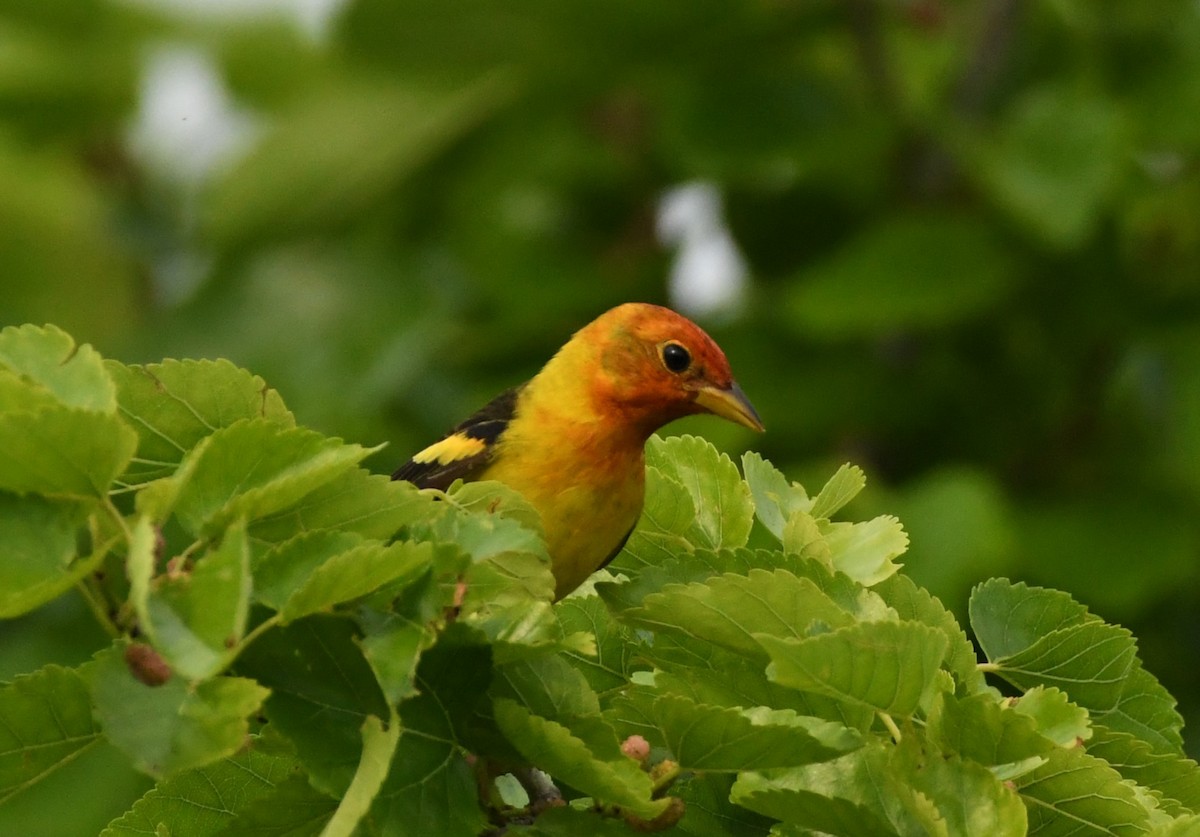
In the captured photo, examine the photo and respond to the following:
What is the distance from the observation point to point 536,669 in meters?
2.23

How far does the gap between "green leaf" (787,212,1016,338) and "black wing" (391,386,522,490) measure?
8.57 ft

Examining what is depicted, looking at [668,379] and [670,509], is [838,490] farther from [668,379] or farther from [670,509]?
[668,379]

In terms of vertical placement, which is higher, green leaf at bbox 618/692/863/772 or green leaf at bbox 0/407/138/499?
green leaf at bbox 0/407/138/499

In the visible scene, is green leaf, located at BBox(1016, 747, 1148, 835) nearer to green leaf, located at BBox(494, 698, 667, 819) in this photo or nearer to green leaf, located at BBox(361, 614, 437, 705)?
green leaf, located at BBox(494, 698, 667, 819)

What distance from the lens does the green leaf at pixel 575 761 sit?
83.4 inches

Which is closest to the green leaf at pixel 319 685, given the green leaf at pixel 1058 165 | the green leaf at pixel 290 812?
the green leaf at pixel 290 812

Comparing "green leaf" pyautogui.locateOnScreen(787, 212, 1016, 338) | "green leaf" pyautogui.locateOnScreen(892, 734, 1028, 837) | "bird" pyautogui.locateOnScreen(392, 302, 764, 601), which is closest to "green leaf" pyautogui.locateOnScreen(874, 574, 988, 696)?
"green leaf" pyautogui.locateOnScreen(892, 734, 1028, 837)

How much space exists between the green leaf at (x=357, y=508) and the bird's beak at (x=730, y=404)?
2109 mm

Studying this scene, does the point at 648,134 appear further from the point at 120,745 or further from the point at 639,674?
the point at 120,745

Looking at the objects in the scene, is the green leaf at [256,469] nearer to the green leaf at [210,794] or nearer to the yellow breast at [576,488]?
the green leaf at [210,794]

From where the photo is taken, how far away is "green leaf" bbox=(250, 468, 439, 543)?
2168 mm

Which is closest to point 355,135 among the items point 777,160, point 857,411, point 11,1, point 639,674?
point 777,160

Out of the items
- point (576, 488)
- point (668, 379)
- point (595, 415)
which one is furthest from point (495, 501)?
point (668, 379)

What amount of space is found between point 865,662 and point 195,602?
77 centimetres
